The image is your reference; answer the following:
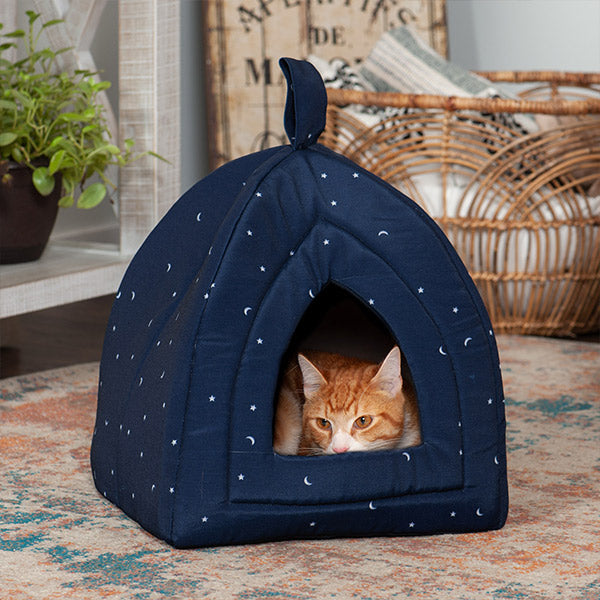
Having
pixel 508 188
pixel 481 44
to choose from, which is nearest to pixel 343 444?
pixel 508 188

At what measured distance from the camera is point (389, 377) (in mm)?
1268

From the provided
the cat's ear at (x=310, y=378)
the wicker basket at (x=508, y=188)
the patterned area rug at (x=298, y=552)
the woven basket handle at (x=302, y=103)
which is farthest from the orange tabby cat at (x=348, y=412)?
the wicker basket at (x=508, y=188)

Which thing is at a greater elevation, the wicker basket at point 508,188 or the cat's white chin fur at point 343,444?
the wicker basket at point 508,188

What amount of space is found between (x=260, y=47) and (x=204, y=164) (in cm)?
37

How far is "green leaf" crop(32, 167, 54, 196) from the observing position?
1.84 meters

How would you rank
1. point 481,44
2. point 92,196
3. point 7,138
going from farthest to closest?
point 481,44, point 92,196, point 7,138

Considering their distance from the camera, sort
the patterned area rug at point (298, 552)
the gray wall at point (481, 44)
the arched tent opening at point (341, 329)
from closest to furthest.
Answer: the patterned area rug at point (298, 552), the arched tent opening at point (341, 329), the gray wall at point (481, 44)

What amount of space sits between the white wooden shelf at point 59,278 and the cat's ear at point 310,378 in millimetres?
755

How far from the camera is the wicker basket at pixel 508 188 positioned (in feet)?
7.38

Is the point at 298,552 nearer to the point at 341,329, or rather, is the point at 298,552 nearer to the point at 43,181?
the point at 341,329

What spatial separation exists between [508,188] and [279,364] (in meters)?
1.22

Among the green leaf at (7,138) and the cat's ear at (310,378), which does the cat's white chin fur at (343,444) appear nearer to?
the cat's ear at (310,378)

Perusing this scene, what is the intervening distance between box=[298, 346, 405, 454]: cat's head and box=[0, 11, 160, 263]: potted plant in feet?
2.57

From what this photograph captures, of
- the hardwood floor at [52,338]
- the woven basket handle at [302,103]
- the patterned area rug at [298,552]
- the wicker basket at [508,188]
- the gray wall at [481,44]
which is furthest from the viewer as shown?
the gray wall at [481,44]
